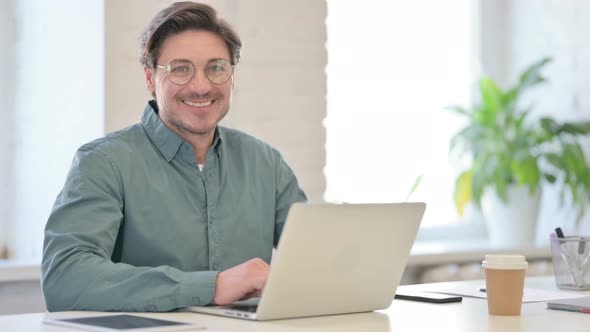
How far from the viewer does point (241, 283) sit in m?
1.74

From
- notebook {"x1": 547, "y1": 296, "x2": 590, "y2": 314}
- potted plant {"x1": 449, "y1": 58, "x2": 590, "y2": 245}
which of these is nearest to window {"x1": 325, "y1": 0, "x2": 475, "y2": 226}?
potted plant {"x1": 449, "y1": 58, "x2": 590, "y2": 245}

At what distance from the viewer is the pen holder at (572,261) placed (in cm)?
213

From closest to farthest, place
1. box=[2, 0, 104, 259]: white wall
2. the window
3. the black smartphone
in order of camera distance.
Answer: the black smartphone
box=[2, 0, 104, 259]: white wall
the window

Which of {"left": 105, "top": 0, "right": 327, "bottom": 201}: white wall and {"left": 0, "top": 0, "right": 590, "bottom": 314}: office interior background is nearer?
{"left": 0, "top": 0, "right": 590, "bottom": 314}: office interior background

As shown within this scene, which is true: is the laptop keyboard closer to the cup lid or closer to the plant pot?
the cup lid

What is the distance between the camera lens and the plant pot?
13.0ft

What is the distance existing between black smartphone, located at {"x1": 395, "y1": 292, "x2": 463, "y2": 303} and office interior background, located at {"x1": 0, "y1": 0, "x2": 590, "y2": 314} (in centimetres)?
125

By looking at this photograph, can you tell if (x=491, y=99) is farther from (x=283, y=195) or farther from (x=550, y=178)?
(x=283, y=195)

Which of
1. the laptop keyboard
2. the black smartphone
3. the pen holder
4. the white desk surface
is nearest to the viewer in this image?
the white desk surface

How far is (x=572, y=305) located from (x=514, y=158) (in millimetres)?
2197

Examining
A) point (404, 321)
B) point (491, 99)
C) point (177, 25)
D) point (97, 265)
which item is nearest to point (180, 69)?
point (177, 25)

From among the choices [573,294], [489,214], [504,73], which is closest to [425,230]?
[489,214]

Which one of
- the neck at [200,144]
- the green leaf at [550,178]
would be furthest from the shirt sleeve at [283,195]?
the green leaf at [550,178]

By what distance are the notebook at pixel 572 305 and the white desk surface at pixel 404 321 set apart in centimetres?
2
